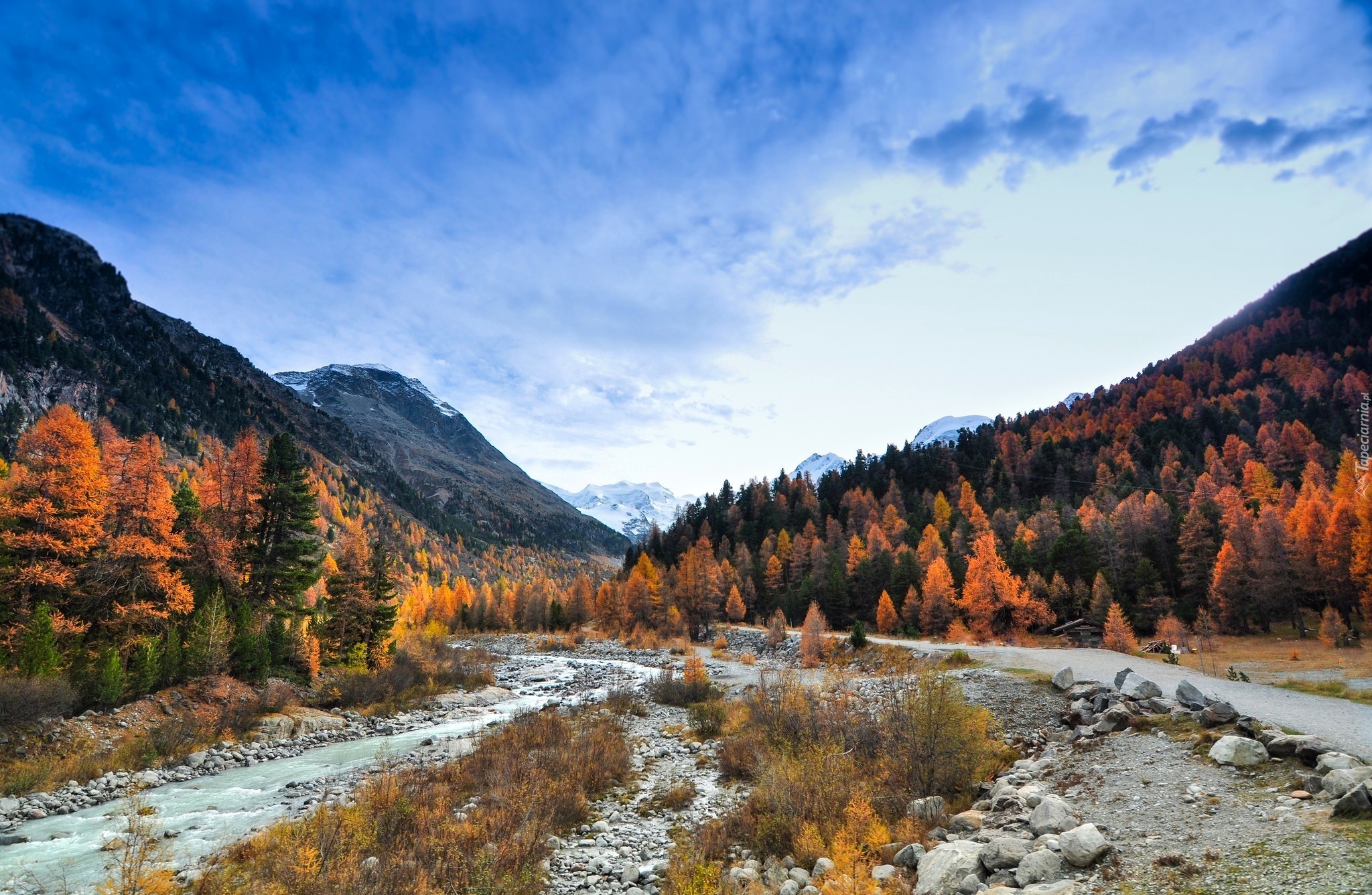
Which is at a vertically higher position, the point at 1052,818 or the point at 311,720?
the point at 1052,818

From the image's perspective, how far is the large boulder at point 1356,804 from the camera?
850 centimetres

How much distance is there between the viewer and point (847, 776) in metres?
16.0

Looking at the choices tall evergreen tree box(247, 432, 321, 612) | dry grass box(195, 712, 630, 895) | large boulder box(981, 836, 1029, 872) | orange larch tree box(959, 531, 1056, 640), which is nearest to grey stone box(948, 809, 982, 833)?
large boulder box(981, 836, 1029, 872)

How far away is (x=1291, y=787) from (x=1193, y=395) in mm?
164598

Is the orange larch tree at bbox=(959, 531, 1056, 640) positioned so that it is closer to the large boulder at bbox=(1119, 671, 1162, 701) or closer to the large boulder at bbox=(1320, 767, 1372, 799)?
the large boulder at bbox=(1119, 671, 1162, 701)

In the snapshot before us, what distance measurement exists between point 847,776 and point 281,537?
3788cm

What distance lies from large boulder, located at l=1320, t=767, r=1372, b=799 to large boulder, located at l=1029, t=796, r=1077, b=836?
3.73 metres

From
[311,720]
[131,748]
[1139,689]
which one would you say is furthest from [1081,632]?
[131,748]

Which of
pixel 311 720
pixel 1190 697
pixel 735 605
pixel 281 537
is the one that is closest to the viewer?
pixel 1190 697

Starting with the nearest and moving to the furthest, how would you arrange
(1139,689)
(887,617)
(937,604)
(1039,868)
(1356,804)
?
(1356,804), (1039,868), (1139,689), (937,604), (887,617)

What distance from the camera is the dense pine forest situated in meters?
49.6

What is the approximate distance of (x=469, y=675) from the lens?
4816cm

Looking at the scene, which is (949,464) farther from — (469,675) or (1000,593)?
(469,675)

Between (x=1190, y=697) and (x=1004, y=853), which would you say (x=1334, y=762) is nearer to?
(x=1004, y=853)
